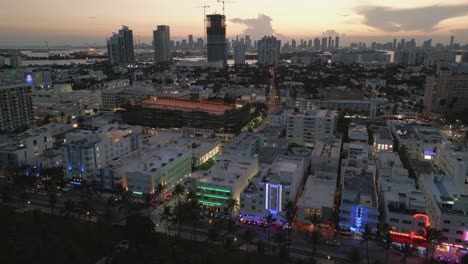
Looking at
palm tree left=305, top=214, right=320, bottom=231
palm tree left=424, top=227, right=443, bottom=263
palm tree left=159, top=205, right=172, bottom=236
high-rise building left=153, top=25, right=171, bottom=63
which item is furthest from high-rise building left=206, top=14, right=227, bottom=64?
palm tree left=424, top=227, right=443, bottom=263

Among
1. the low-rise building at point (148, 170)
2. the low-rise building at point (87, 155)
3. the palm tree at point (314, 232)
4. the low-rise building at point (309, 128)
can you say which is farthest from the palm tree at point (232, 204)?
the low-rise building at point (309, 128)

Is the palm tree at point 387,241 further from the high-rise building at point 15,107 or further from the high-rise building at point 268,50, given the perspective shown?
the high-rise building at point 268,50

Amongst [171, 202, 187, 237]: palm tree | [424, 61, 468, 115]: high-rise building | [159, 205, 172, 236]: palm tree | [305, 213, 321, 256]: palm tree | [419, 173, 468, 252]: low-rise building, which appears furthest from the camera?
[424, 61, 468, 115]: high-rise building

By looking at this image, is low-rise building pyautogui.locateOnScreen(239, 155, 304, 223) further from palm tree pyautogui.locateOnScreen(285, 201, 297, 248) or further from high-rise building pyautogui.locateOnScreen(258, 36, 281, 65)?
high-rise building pyautogui.locateOnScreen(258, 36, 281, 65)

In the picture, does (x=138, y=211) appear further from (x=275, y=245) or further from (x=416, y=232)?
(x=416, y=232)

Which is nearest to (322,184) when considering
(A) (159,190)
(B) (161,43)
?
(A) (159,190)

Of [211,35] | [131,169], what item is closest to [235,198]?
[131,169]
